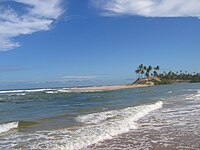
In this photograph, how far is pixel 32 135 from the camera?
14.3 metres

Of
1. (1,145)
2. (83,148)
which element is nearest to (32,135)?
(1,145)

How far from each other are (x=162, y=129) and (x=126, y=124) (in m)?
2.42

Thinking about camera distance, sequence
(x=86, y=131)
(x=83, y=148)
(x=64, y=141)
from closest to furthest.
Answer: (x=83, y=148) < (x=64, y=141) < (x=86, y=131)

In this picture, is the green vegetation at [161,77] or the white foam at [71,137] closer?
the white foam at [71,137]

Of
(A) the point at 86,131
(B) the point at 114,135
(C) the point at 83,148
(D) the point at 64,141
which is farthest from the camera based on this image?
(A) the point at 86,131

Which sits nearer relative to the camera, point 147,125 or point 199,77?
point 147,125

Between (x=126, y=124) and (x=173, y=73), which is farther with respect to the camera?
(x=173, y=73)

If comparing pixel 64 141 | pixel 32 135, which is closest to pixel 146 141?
pixel 64 141

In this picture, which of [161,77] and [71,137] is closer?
[71,137]

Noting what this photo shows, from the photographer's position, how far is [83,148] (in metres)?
11.1

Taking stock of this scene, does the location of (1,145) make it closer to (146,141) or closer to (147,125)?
(146,141)

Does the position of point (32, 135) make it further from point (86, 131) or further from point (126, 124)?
point (126, 124)

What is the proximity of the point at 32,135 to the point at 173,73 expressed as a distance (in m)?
156

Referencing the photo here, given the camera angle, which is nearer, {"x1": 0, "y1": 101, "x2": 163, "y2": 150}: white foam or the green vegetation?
{"x1": 0, "y1": 101, "x2": 163, "y2": 150}: white foam
